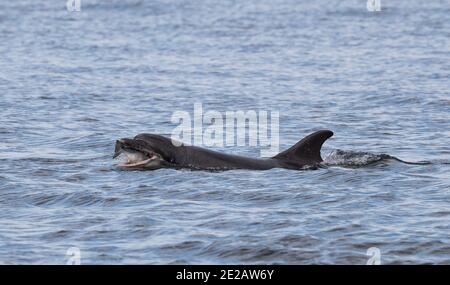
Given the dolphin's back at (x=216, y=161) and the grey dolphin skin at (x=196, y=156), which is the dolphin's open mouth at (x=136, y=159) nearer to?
the grey dolphin skin at (x=196, y=156)

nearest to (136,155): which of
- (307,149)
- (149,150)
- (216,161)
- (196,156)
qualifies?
(149,150)

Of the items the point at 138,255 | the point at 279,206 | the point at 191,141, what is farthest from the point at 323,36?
the point at 138,255

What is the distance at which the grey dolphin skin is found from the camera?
647 inches

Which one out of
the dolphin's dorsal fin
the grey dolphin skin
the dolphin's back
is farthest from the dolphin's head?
the dolphin's dorsal fin

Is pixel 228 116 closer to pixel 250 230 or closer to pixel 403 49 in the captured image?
pixel 250 230

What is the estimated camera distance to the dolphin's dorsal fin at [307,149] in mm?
16312

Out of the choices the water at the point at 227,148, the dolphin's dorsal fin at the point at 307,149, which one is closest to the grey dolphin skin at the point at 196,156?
the dolphin's dorsal fin at the point at 307,149

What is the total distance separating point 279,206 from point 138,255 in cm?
290

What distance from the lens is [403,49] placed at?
3519cm

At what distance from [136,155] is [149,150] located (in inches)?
11.4

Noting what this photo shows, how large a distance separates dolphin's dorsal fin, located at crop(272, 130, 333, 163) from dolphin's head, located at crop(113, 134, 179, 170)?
1640mm

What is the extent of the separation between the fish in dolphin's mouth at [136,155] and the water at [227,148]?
0.26 metres

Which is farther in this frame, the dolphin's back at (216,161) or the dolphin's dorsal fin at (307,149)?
the dolphin's back at (216,161)

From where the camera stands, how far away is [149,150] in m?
16.4
